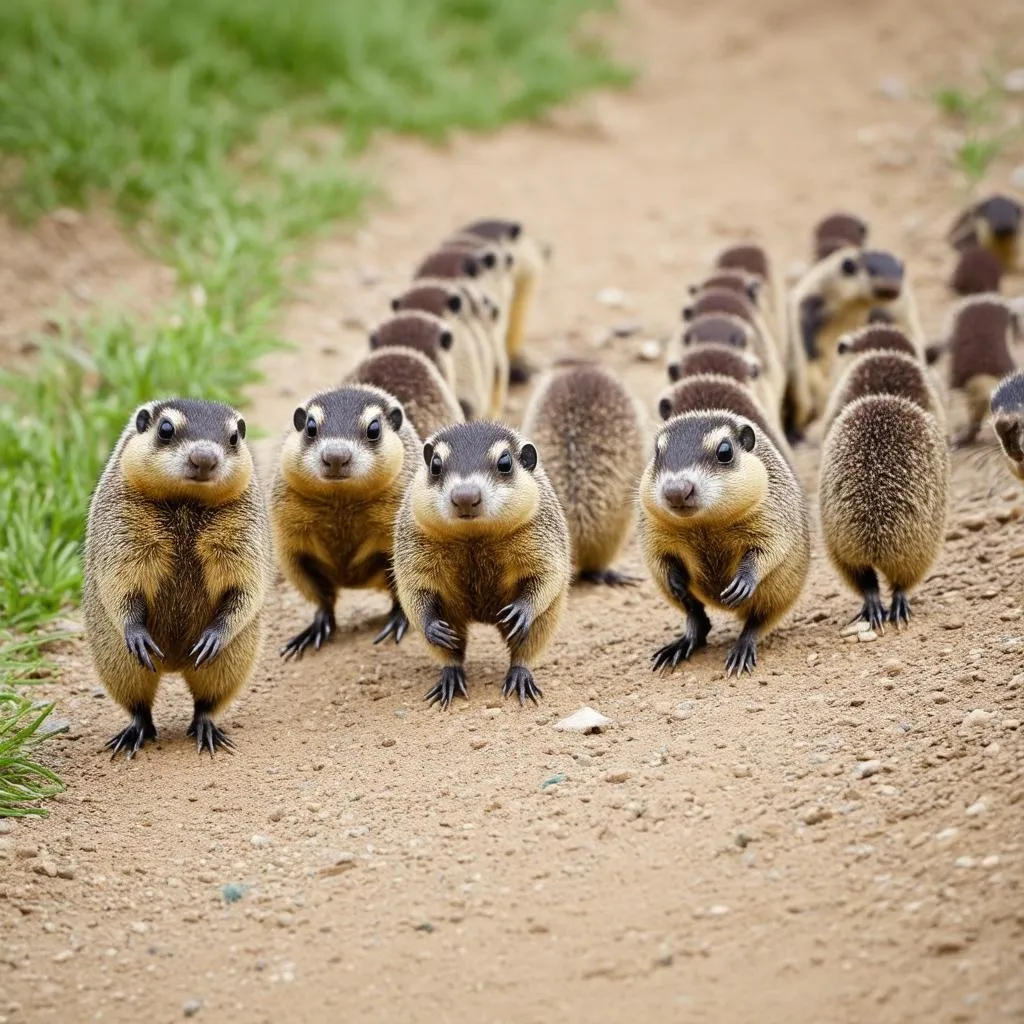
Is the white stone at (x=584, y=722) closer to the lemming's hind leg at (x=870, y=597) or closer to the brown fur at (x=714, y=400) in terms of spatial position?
the lemming's hind leg at (x=870, y=597)

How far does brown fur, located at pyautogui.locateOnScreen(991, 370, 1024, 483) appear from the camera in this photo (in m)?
6.05

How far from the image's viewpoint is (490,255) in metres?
10.3

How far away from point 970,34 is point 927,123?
5.78 ft

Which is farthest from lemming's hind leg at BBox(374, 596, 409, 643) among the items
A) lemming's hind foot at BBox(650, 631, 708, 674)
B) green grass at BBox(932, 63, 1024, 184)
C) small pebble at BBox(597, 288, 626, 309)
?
green grass at BBox(932, 63, 1024, 184)

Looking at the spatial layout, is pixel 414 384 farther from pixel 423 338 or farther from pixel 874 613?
pixel 874 613

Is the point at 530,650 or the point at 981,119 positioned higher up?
the point at 981,119

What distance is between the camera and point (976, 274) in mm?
9750

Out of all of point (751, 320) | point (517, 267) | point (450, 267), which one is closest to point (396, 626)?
point (751, 320)

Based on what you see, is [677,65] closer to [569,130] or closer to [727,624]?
[569,130]

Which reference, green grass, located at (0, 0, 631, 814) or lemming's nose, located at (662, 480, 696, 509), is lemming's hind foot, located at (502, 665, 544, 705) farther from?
green grass, located at (0, 0, 631, 814)

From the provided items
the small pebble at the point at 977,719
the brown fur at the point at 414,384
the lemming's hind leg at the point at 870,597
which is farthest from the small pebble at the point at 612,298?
the small pebble at the point at 977,719

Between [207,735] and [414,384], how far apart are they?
2.39m

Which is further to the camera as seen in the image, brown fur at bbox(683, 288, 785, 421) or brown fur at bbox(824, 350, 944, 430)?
brown fur at bbox(683, 288, 785, 421)

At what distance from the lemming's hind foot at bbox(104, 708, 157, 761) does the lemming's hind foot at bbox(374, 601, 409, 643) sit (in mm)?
1285
